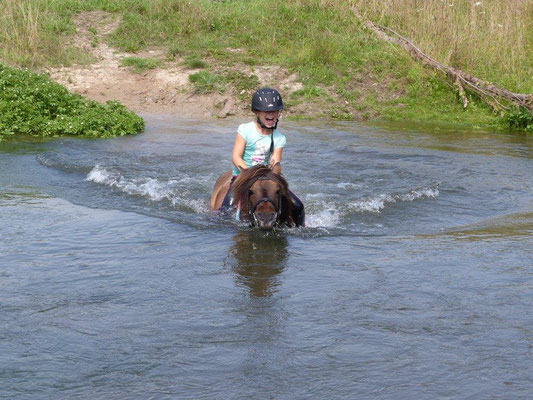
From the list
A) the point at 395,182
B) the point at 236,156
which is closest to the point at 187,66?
the point at 395,182

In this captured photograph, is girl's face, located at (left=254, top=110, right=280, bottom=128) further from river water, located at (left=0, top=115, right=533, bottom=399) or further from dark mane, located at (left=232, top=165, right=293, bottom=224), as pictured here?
river water, located at (left=0, top=115, right=533, bottom=399)

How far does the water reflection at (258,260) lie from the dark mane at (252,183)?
0.28 meters

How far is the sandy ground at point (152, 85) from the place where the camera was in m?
16.2

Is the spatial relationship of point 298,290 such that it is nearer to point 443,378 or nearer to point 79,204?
point 443,378

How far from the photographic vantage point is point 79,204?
350 inches

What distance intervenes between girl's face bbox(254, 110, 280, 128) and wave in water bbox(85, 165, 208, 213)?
141 cm

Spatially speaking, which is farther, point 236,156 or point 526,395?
point 236,156

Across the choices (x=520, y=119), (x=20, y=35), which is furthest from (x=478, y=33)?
(x=20, y=35)

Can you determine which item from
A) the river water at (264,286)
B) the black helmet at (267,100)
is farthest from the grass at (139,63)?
the black helmet at (267,100)

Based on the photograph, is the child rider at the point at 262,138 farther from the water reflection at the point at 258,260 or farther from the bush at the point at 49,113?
the bush at the point at 49,113

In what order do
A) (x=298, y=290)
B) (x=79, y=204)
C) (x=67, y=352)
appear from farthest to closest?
(x=79, y=204), (x=298, y=290), (x=67, y=352)

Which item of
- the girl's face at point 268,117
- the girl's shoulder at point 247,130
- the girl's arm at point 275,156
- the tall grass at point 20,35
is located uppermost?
the tall grass at point 20,35

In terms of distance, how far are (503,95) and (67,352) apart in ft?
42.4

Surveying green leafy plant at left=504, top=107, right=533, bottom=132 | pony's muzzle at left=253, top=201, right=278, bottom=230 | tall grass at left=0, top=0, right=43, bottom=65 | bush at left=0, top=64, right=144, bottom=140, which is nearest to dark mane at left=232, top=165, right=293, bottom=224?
pony's muzzle at left=253, top=201, right=278, bottom=230
